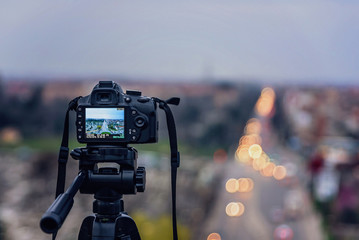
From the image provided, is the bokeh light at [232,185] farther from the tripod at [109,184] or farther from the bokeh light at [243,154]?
the tripod at [109,184]

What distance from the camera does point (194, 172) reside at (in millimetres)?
12000

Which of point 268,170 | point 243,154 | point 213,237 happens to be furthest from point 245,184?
point 213,237

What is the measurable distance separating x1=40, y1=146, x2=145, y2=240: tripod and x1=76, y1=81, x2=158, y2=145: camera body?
0.03m

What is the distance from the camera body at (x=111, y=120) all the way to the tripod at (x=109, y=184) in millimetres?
30

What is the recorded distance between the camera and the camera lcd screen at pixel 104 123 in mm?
1087

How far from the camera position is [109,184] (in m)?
1.13

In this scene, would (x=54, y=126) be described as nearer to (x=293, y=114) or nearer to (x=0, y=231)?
(x=0, y=231)

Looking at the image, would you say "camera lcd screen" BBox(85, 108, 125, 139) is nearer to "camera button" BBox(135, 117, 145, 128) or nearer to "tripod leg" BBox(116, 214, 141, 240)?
"camera button" BBox(135, 117, 145, 128)

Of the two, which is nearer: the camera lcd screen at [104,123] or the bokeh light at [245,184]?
the camera lcd screen at [104,123]

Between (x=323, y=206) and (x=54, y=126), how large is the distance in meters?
4.81

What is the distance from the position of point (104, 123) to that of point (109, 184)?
137 millimetres

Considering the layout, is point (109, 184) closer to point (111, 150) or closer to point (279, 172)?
point (111, 150)

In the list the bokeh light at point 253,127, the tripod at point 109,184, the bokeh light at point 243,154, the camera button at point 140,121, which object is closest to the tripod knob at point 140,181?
the tripod at point 109,184

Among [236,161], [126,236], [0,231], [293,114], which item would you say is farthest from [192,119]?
[126,236]
